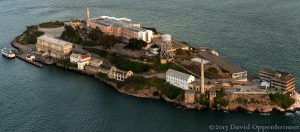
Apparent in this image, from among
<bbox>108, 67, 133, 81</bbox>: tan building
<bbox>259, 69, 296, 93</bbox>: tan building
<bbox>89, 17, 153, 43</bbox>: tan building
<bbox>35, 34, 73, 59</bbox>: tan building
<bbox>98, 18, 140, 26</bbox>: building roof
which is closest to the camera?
<bbox>259, 69, 296, 93</bbox>: tan building

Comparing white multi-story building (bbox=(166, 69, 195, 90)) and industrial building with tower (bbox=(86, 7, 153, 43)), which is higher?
industrial building with tower (bbox=(86, 7, 153, 43))

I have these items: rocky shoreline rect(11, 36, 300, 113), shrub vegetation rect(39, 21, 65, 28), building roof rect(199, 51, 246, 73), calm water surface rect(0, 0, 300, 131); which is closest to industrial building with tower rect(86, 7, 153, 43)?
calm water surface rect(0, 0, 300, 131)

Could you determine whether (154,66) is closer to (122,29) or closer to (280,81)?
(122,29)

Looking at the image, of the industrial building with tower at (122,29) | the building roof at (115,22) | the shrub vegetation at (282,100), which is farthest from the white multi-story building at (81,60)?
the shrub vegetation at (282,100)

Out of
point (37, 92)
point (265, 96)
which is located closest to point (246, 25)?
point (265, 96)

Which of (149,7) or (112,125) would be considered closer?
(112,125)

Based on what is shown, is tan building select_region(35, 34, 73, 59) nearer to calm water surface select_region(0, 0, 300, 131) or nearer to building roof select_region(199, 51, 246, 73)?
calm water surface select_region(0, 0, 300, 131)

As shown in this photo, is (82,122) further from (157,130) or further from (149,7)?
(149,7)

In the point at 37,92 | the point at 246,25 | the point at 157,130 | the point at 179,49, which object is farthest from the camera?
the point at 246,25
